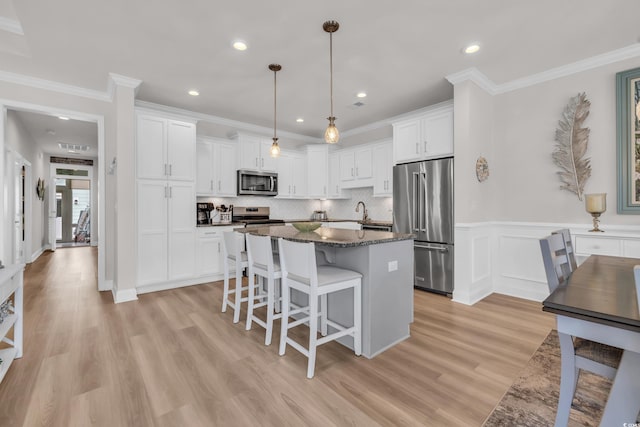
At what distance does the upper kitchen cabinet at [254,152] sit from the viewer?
5.16 metres

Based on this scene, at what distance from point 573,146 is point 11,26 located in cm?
593

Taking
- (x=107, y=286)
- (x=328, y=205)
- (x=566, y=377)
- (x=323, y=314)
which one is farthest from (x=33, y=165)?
(x=566, y=377)

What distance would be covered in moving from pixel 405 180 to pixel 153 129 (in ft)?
11.8

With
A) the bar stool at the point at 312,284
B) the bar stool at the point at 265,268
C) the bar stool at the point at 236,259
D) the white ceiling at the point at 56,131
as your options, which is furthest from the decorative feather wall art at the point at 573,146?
the white ceiling at the point at 56,131

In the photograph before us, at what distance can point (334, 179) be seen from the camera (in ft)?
19.8

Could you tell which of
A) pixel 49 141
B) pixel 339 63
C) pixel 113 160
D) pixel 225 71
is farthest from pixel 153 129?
pixel 49 141

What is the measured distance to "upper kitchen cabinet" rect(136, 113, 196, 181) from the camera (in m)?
A: 3.89

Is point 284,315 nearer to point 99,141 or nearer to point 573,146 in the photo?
point 573,146

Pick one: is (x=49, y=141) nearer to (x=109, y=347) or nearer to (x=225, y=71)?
(x=225, y=71)

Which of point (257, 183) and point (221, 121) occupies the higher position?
point (221, 121)

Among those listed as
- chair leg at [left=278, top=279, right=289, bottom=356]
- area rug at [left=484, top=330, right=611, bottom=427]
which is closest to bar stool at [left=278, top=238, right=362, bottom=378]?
chair leg at [left=278, top=279, right=289, bottom=356]

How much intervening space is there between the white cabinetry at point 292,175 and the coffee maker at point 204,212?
137 centimetres

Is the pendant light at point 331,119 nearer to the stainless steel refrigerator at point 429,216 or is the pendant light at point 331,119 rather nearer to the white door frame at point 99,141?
the stainless steel refrigerator at point 429,216

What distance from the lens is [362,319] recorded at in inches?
90.8
